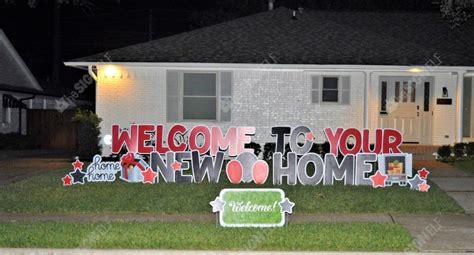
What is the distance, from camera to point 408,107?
19.2 metres

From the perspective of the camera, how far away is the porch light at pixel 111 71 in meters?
18.2

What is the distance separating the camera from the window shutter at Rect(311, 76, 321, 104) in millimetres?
18703

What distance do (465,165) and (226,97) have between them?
275 inches

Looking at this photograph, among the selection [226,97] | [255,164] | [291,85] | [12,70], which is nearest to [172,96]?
[226,97]

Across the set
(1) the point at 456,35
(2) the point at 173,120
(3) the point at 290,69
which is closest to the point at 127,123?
(2) the point at 173,120

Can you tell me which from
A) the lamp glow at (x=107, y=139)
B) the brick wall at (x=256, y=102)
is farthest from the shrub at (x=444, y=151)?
the lamp glow at (x=107, y=139)

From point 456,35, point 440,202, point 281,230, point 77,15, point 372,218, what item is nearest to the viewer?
point 281,230

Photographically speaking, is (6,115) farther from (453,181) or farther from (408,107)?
(453,181)

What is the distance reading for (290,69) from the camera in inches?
717

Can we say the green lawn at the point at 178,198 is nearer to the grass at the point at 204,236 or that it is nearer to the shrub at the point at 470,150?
the grass at the point at 204,236

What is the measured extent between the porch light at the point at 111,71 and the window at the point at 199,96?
154 cm

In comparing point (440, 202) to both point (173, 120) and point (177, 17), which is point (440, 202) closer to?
point (173, 120)

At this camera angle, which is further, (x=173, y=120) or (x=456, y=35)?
(x=456, y=35)

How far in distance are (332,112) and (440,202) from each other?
7.45 meters
